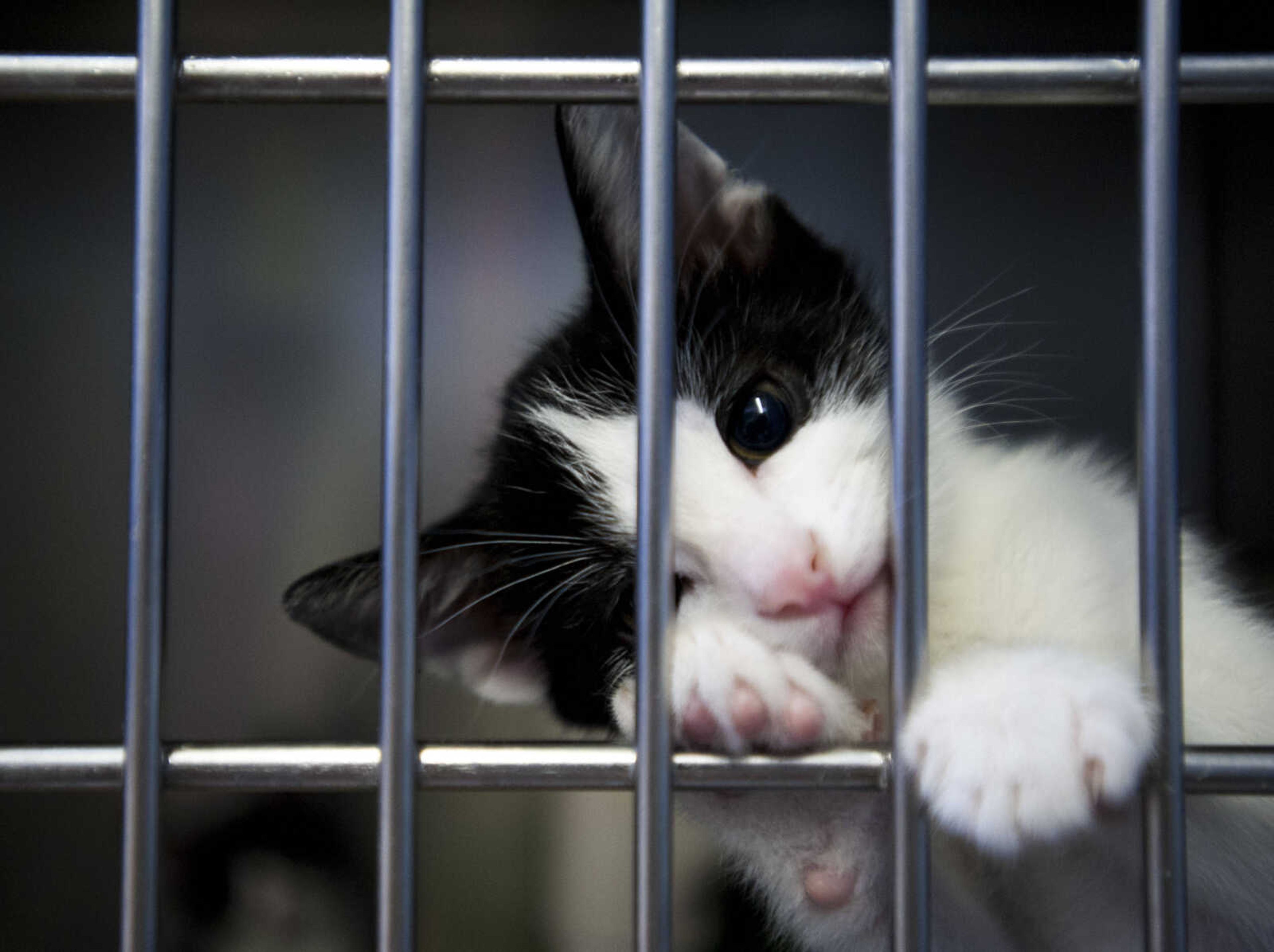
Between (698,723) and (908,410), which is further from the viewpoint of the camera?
(698,723)

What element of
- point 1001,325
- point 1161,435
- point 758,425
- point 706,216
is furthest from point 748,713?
point 1001,325

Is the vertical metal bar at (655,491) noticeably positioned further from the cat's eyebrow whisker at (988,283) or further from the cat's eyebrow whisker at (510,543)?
the cat's eyebrow whisker at (988,283)

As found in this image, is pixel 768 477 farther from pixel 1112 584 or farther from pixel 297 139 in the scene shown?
pixel 297 139

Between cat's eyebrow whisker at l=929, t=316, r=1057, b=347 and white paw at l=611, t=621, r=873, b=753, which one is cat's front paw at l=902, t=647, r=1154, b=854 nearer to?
white paw at l=611, t=621, r=873, b=753

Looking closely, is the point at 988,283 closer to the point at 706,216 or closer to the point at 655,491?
the point at 706,216

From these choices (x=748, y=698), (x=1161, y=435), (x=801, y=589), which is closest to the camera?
(x=1161, y=435)

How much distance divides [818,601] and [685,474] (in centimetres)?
17

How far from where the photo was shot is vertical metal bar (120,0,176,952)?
1.64 feet

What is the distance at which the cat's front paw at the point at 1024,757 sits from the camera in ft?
1.68

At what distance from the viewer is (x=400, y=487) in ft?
1.65

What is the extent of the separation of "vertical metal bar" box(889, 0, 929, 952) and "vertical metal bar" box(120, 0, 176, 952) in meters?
0.37

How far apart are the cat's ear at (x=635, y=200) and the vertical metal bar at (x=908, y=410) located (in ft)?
1.20

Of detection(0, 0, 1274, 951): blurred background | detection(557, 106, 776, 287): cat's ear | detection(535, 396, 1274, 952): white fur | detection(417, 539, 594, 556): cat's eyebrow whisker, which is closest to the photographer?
detection(535, 396, 1274, 952): white fur

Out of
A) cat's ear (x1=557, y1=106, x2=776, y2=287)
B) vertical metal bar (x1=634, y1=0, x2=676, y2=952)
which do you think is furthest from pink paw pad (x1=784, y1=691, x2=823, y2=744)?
cat's ear (x1=557, y1=106, x2=776, y2=287)
